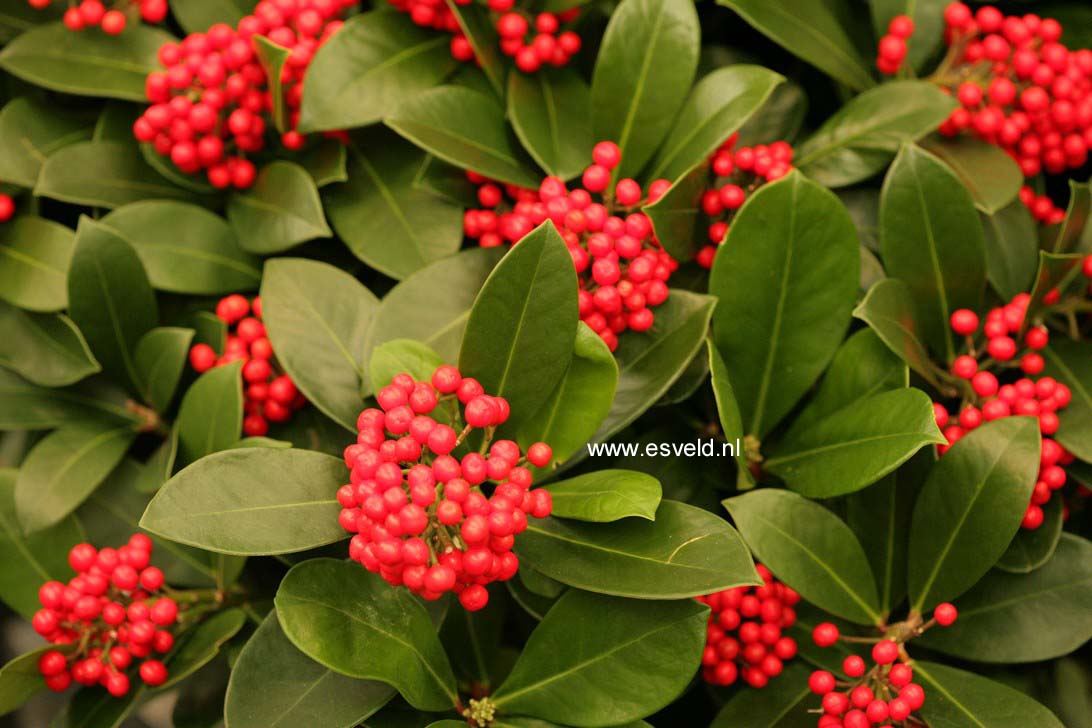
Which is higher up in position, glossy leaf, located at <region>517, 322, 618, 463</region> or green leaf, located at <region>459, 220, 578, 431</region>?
green leaf, located at <region>459, 220, 578, 431</region>

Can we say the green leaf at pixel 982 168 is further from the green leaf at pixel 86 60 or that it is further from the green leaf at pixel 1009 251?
the green leaf at pixel 86 60

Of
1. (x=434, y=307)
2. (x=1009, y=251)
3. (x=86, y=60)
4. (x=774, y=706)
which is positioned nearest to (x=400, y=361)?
(x=434, y=307)

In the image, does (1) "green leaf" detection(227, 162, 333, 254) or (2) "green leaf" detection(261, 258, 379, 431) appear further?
(1) "green leaf" detection(227, 162, 333, 254)

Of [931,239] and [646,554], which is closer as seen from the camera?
[646,554]

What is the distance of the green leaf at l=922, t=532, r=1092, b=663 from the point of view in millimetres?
1176

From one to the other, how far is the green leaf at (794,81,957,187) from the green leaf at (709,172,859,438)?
0.59 feet

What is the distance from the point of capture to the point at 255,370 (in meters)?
1.31

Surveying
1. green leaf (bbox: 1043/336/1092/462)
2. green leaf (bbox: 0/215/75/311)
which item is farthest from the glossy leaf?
green leaf (bbox: 0/215/75/311)

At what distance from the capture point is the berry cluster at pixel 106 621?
3.84 feet

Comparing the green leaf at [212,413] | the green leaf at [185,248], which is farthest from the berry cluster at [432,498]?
the green leaf at [185,248]

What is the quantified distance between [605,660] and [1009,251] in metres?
0.77

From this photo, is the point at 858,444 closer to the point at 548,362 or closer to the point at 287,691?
the point at 548,362

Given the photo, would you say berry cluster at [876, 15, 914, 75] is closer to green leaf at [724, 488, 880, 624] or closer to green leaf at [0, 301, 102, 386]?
green leaf at [724, 488, 880, 624]

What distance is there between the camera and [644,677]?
1052 mm
